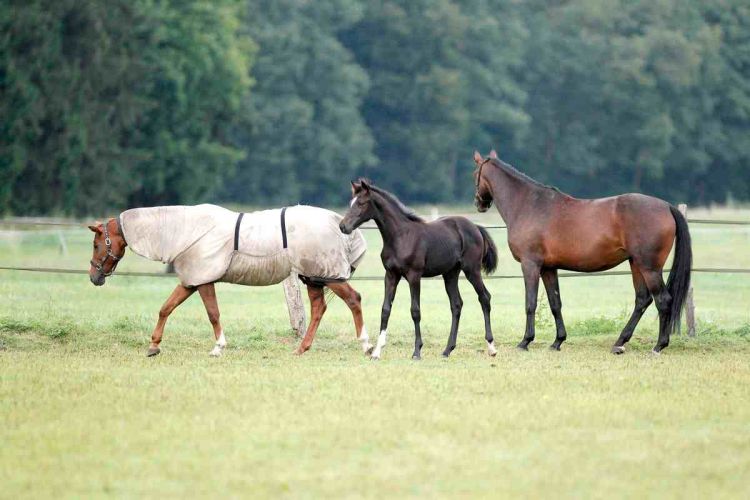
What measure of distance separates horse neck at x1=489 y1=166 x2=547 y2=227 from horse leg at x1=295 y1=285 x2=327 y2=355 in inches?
84.5

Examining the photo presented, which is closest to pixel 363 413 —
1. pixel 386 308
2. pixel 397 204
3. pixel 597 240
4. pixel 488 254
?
pixel 386 308

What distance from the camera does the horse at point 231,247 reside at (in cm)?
1363

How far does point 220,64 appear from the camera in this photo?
53469mm

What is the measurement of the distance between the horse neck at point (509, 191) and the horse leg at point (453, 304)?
102cm

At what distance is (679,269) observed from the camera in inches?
558

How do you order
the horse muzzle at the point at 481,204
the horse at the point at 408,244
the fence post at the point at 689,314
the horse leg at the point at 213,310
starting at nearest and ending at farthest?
the horse at the point at 408,244
the horse leg at the point at 213,310
the horse muzzle at the point at 481,204
the fence post at the point at 689,314

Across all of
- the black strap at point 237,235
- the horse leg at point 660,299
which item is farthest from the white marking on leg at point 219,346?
the horse leg at point 660,299

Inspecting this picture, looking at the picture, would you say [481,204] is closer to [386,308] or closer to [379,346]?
[386,308]

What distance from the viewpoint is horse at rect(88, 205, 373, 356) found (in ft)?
44.7

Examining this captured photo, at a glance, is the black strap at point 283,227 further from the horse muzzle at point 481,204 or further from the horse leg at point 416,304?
the horse muzzle at point 481,204

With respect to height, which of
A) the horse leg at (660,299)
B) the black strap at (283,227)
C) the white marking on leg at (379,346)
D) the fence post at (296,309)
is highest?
the black strap at (283,227)

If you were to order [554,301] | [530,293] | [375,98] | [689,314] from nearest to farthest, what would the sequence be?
[530,293]
[554,301]
[689,314]
[375,98]

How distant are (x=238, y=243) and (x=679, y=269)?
4.50 metres

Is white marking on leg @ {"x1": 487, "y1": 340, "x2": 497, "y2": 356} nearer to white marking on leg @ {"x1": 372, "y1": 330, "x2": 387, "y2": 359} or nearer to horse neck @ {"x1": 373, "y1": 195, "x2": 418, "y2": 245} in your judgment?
white marking on leg @ {"x1": 372, "y1": 330, "x2": 387, "y2": 359}
